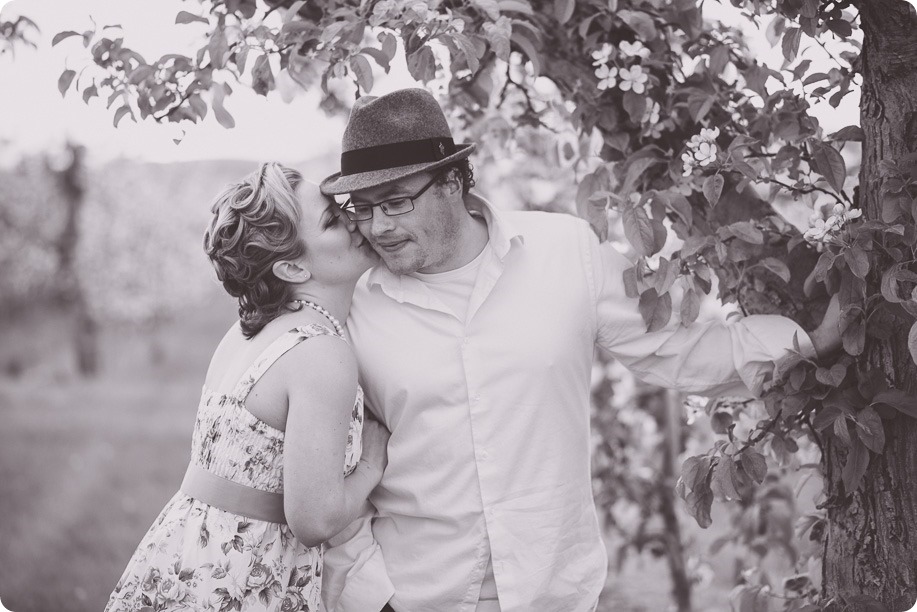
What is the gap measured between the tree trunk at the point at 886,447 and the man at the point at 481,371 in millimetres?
257

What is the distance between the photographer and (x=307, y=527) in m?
1.83

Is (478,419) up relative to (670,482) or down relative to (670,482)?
up

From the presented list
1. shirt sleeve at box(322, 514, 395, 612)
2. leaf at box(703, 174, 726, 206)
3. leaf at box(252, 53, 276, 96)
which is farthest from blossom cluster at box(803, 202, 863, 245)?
leaf at box(252, 53, 276, 96)

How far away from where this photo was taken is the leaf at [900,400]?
190 centimetres

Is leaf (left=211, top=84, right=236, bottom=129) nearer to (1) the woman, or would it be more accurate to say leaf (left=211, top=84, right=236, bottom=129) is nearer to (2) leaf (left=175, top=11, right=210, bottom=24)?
(2) leaf (left=175, top=11, right=210, bottom=24)

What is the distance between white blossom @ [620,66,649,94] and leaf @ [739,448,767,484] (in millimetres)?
892

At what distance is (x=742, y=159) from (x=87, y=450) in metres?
7.32

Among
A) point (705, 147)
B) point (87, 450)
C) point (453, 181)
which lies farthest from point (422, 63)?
point (87, 450)

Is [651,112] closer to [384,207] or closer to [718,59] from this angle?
[718,59]

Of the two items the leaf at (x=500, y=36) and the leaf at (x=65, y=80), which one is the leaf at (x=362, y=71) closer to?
the leaf at (x=500, y=36)

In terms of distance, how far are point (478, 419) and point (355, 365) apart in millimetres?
331

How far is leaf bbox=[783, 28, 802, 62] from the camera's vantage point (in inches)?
77.4

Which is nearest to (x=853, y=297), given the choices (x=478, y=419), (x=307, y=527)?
(x=478, y=419)

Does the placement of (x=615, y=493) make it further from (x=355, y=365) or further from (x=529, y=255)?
(x=355, y=365)
